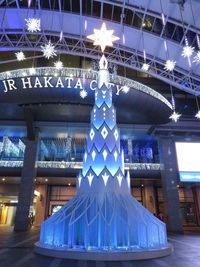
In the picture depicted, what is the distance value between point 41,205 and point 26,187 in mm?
5868

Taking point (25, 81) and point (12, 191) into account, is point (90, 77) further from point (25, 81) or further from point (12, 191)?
point (12, 191)

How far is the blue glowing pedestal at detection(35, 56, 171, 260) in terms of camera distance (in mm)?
7711

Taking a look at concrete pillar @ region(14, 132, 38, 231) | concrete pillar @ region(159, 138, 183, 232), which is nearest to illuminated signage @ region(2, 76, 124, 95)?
concrete pillar @ region(14, 132, 38, 231)

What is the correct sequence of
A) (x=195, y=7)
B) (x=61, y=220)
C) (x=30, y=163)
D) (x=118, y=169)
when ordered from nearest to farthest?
(x=61, y=220)
(x=118, y=169)
(x=195, y=7)
(x=30, y=163)

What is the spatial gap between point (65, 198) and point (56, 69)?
47.4ft

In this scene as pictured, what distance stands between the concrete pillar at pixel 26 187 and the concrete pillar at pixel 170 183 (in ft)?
38.0

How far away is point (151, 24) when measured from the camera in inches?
768

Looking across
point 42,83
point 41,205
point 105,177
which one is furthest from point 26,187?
point 105,177

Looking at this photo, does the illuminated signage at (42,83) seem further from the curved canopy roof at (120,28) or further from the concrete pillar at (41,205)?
the concrete pillar at (41,205)

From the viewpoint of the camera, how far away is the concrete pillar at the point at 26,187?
60.0 feet

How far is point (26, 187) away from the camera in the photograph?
19203 millimetres

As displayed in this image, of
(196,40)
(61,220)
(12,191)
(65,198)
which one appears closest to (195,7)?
(196,40)

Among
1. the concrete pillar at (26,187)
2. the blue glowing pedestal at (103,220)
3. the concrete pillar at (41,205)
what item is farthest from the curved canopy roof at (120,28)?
the concrete pillar at (41,205)

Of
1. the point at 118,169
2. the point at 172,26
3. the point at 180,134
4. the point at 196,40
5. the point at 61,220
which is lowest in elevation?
the point at 61,220
